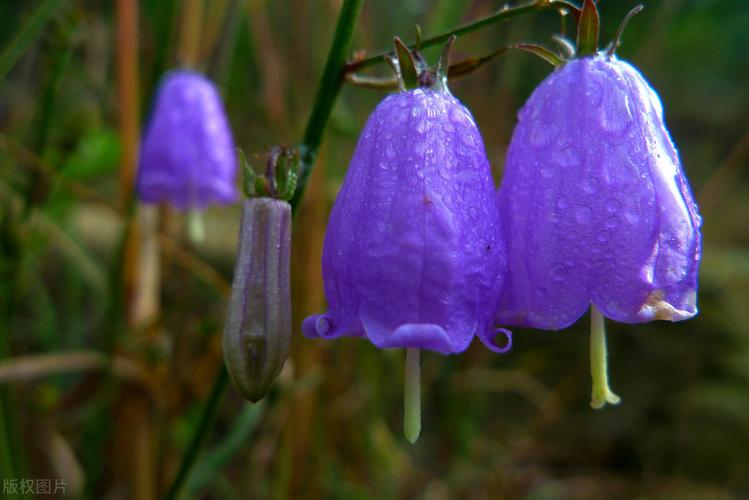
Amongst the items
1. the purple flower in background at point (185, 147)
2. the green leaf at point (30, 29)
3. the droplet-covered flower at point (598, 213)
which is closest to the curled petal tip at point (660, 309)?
the droplet-covered flower at point (598, 213)

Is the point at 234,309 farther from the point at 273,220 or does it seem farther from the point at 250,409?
the point at 250,409

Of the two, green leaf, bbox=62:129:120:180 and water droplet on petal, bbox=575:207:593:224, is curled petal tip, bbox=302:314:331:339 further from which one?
green leaf, bbox=62:129:120:180

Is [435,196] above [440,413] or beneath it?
above

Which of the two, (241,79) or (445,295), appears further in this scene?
(241,79)

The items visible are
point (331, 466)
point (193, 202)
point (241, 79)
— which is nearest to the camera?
point (193, 202)

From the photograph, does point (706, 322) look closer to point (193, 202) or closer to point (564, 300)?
point (193, 202)

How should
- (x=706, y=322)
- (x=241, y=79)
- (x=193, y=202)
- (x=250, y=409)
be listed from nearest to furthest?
(x=250, y=409) → (x=193, y=202) → (x=241, y=79) → (x=706, y=322)

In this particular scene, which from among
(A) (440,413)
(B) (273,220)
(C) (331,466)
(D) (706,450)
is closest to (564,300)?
(B) (273,220)

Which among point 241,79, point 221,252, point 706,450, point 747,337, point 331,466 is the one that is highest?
point 241,79
